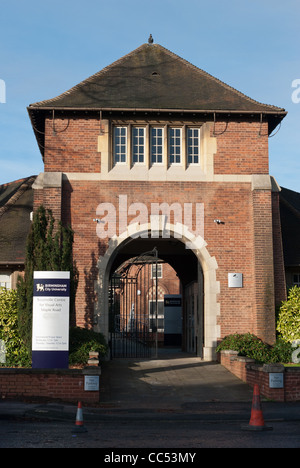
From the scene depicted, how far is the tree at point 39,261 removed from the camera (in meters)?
18.0

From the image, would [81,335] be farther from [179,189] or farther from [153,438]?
[153,438]

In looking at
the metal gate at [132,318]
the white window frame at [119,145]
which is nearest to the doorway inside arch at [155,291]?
the metal gate at [132,318]

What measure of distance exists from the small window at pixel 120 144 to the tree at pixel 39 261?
4038 millimetres

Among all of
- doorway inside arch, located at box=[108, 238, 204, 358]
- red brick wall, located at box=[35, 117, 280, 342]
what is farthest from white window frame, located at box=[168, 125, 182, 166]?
doorway inside arch, located at box=[108, 238, 204, 358]

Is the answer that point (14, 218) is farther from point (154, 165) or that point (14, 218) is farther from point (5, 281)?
point (154, 165)

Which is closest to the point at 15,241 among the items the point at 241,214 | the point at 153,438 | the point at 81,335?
the point at 81,335

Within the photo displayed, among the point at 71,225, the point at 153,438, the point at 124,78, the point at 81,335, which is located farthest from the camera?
the point at 124,78

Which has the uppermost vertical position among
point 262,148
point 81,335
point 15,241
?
point 262,148

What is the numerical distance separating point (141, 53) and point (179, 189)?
621cm

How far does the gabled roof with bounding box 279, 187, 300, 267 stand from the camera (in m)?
23.0

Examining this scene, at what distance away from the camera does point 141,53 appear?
2425 cm

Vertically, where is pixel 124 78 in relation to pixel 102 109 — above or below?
above

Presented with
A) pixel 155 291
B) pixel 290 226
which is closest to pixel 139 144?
pixel 290 226

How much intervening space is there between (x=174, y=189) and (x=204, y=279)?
10.2ft
